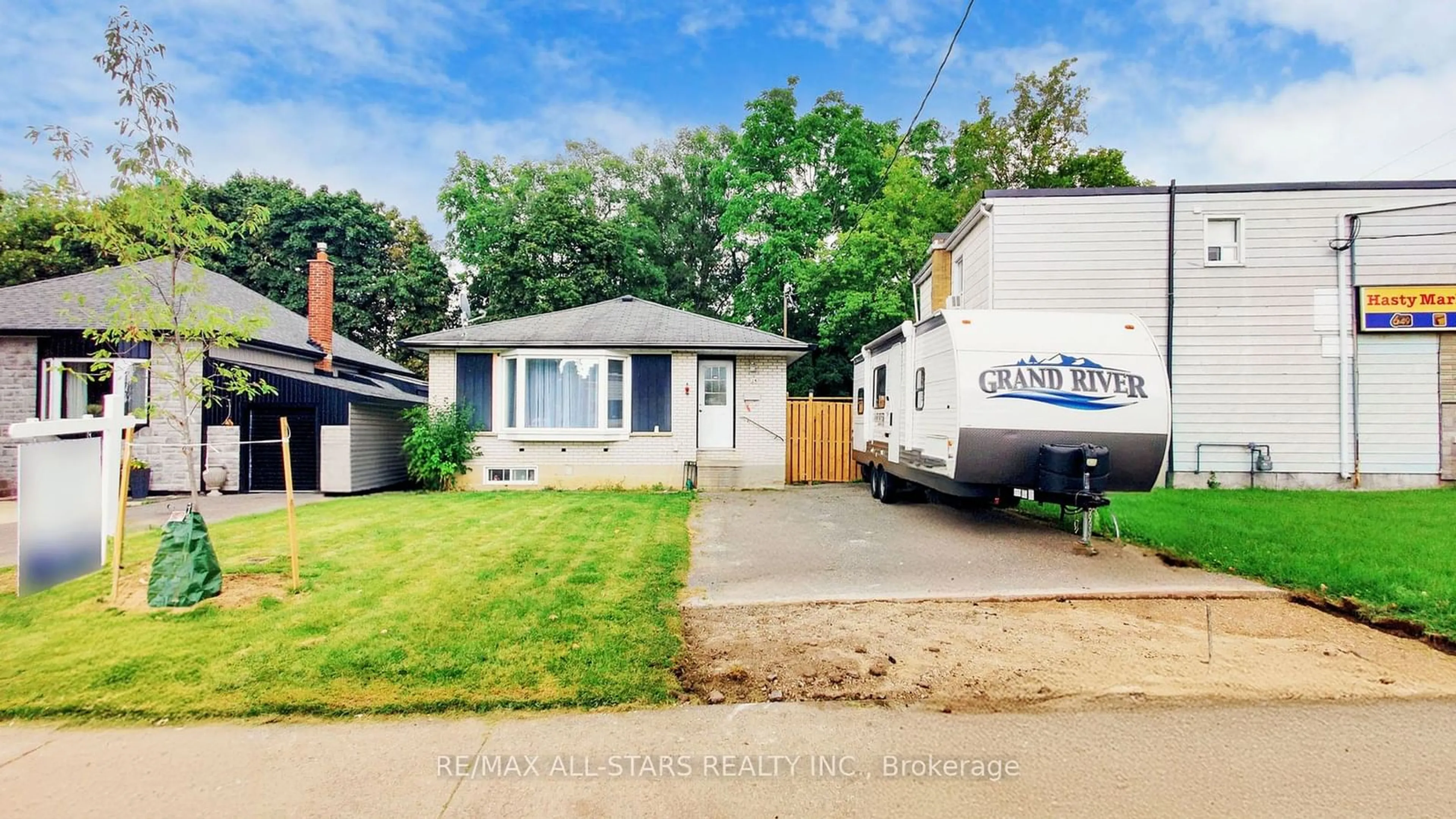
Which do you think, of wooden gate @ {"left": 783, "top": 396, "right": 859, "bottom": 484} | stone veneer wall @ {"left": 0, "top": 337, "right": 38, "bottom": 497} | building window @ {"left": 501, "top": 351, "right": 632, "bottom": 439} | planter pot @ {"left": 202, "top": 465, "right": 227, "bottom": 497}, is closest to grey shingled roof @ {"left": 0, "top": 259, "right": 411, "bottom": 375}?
stone veneer wall @ {"left": 0, "top": 337, "right": 38, "bottom": 497}

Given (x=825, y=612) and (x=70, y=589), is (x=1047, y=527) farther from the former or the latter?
(x=70, y=589)

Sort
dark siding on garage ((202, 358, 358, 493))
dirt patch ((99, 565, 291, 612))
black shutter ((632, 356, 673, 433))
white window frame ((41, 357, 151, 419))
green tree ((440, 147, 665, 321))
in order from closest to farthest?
dirt patch ((99, 565, 291, 612)) → white window frame ((41, 357, 151, 419)) → dark siding on garage ((202, 358, 358, 493)) → black shutter ((632, 356, 673, 433)) → green tree ((440, 147, 665, 321))

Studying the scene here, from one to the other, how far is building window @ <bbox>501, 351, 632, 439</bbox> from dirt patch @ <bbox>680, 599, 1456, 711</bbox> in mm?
9113

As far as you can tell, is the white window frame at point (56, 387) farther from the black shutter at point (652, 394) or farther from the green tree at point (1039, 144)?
the green tree at point (1039, 144)

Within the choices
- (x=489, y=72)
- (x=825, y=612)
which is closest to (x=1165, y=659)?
(x=825, y=612)

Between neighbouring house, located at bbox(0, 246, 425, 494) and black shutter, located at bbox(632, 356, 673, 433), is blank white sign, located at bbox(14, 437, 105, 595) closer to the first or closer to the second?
neighbouring house, located at bbox(0, 246, 425, 494)

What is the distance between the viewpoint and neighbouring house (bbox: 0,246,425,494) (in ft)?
40.8

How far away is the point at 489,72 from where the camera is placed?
50.9 feet

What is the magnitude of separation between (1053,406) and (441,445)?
1141 cm

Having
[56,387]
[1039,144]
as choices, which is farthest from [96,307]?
[1039,144]

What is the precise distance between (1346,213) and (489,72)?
18583 mm

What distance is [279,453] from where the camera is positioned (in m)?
13.5

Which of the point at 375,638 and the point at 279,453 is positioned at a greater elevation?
the point at 279,453

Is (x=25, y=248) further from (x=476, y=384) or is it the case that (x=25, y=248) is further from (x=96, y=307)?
(x=476, y=384)
